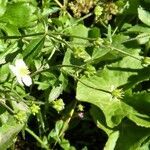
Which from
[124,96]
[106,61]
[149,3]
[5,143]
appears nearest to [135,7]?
[149,3]

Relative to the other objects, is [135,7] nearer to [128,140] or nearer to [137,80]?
[137,80]

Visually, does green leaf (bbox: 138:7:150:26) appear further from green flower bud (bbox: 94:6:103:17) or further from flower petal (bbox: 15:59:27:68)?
flower petal (bbox: 15:59:27:68)

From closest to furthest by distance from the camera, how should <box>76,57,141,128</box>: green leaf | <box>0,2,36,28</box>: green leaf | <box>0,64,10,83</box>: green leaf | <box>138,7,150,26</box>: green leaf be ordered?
<box>0,64,10,83</box>: green leaf, <box>0,2,36,28</box>: green leaf, <box>76,57,141,128</box>: green leaf, <box>138,7,150,26</box>: green leaf

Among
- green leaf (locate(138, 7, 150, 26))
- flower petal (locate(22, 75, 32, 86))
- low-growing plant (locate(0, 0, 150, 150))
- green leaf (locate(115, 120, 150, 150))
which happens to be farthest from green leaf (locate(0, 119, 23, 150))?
green leaf (locate(138, 7, 150, 26))

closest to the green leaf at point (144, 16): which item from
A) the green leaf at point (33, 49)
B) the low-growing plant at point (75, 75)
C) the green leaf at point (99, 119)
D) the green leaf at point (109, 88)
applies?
the low-growing plant at point (75, 75)

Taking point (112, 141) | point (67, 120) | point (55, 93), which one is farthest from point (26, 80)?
point (112, 141)

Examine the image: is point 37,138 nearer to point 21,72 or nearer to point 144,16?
point 21,72

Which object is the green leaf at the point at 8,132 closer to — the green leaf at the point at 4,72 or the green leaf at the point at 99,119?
the green leaf at the point at 4,72
